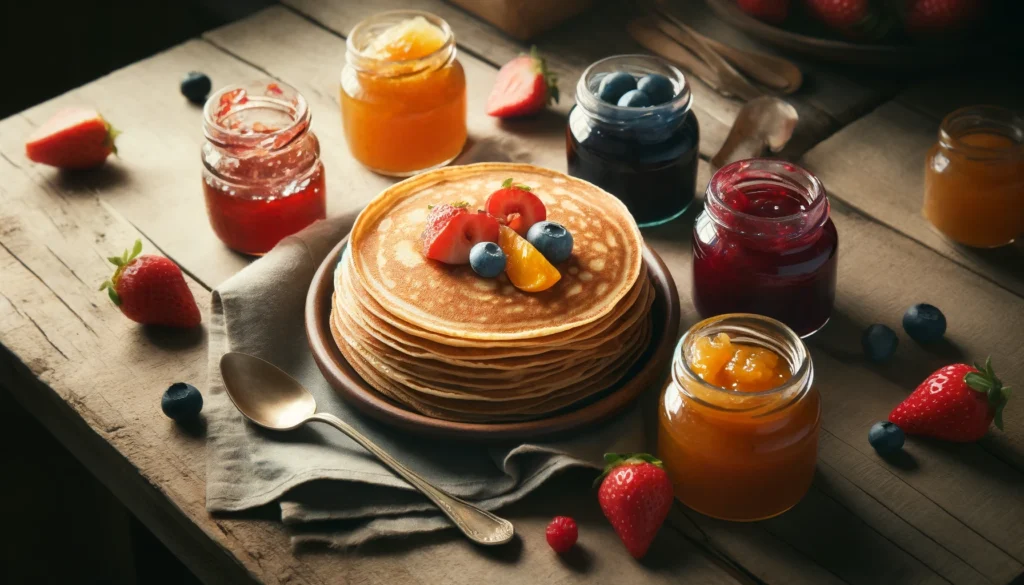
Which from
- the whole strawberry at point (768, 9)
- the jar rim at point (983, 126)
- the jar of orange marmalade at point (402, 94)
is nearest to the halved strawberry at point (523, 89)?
the jar of orange marmalade at point (402, 94)

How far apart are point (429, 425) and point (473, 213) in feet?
→ 1.20

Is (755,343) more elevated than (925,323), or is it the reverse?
(755,343)

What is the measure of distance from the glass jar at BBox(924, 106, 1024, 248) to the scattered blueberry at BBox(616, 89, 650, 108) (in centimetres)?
56

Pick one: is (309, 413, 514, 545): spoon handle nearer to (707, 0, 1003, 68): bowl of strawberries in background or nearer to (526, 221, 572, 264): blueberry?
(526, 221, 572, 264): blueberry

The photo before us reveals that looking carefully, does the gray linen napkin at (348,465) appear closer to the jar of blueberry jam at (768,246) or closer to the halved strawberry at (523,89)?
the jar of blueberry jam at (768,246)

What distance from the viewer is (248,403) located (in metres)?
1.78

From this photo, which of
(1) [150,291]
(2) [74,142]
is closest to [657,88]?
(1) [150,291]

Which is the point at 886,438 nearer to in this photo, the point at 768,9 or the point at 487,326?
the point at 487,326

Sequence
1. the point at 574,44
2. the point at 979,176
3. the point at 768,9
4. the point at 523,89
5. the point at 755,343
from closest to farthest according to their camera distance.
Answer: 1. the point at 755,343
2. the point at 979,176
3. the point at 523,89
4. the point at 768,9
5. the point at 574,44

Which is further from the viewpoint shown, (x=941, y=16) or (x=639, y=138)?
(x=941, y=16)

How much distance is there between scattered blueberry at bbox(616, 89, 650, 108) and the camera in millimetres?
2086

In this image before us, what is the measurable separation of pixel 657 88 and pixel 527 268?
1.86ft

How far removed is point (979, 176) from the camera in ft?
6.68

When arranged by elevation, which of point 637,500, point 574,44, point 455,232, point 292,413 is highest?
point 455,232
